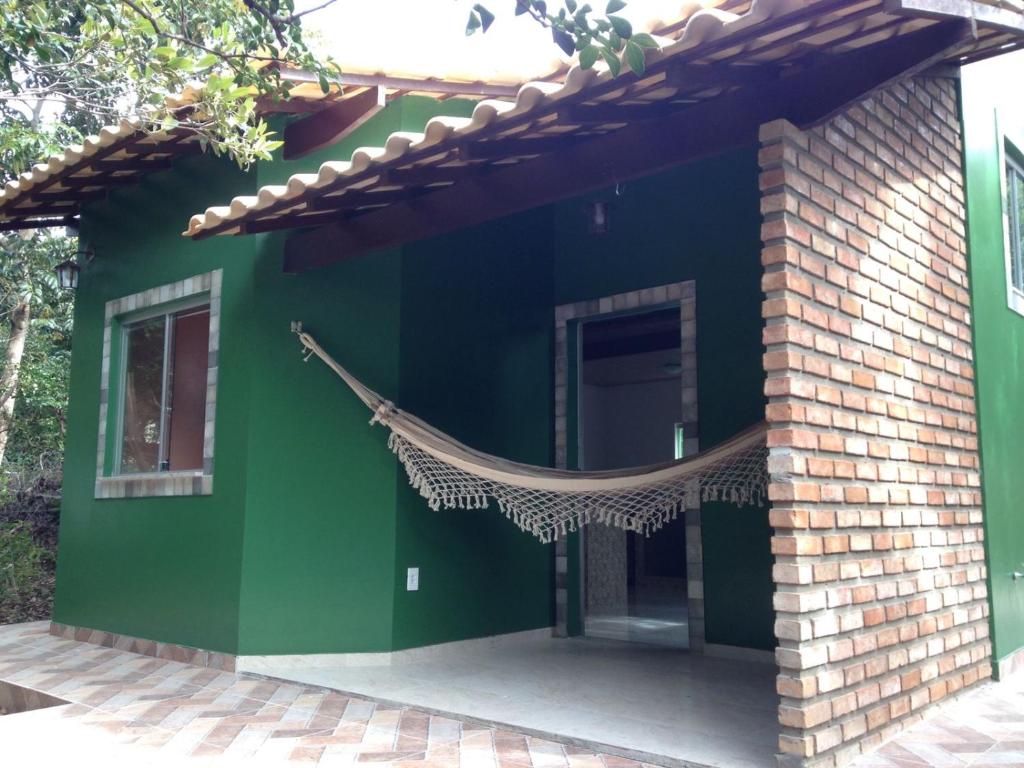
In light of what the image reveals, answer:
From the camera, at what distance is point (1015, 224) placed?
4750 millimetres

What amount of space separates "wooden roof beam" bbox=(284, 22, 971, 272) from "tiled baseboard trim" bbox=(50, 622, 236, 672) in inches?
73.3

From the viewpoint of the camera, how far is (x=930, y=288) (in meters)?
3.47

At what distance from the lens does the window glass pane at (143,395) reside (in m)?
4.70

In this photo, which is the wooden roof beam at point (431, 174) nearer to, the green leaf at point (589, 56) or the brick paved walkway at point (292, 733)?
the green leaf at point (589, 56)

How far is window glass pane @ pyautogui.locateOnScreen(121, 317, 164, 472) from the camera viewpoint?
4.70 m

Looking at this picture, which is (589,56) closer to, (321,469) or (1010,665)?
(321,469)

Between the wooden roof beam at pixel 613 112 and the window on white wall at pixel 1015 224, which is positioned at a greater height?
the window on white wall at pixel 1015 224

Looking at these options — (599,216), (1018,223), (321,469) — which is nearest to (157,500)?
(321,469)

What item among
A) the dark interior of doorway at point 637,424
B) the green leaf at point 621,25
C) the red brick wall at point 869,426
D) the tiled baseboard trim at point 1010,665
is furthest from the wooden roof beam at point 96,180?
the tiled baseboard trim at point 1010,665

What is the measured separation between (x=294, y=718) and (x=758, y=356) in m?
2.65

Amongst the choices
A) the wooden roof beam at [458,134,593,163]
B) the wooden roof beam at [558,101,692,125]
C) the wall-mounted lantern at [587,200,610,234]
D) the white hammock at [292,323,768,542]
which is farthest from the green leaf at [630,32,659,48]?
the wall-mounted lantern at [587,200,610,234]

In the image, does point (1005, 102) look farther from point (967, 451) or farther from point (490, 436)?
point (490, 436)

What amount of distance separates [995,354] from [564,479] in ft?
7.08

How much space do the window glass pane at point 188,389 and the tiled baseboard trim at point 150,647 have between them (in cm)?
87
